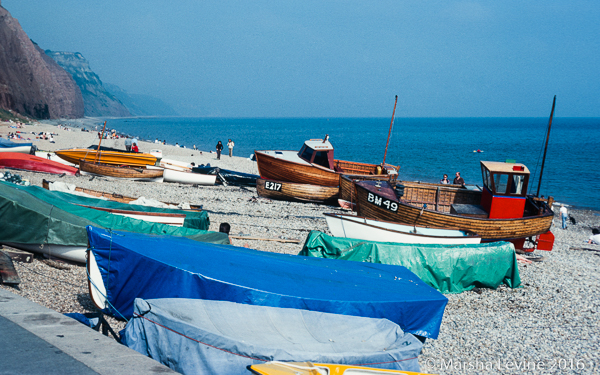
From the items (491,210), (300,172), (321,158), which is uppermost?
(321,158)

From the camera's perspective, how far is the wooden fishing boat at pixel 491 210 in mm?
15109

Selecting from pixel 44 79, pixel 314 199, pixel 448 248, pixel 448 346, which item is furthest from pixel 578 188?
pixel 44 79

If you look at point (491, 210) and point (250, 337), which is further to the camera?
point (491, 210)

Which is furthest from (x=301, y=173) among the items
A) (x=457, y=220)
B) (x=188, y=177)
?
(x=457, y=220)

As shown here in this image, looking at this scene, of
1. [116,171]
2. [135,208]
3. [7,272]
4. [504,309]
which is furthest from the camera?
[116,171]

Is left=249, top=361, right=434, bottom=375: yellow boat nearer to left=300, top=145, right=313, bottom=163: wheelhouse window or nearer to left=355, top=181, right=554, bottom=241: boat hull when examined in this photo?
left=355, top=181, right=554, bottom=241: boat hull

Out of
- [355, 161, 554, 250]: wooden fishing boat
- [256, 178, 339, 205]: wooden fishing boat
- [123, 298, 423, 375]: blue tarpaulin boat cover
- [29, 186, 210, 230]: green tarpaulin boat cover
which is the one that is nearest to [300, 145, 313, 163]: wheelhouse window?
[256, 178, 339, 205]: wooden fishing boat

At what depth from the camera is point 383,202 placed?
15.6 metres

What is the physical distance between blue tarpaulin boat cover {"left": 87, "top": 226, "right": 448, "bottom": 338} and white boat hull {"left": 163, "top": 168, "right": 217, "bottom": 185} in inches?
665

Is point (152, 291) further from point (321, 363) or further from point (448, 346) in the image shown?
point (448, 346)

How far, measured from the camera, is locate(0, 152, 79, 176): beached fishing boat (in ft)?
74.4

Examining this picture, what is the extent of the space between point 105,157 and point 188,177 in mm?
5161

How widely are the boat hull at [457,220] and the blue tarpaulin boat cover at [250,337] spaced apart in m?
9.06

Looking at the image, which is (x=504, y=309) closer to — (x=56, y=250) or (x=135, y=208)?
(x=135, y=208)
